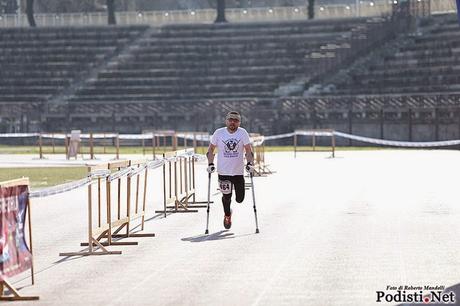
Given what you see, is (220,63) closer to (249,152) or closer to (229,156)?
(229,156)

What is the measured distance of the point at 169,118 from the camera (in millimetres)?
77375

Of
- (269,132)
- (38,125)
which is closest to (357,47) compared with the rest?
(269,132)

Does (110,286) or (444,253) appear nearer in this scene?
(110,286)

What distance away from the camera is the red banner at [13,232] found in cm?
1395

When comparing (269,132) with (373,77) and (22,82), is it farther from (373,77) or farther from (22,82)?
(22,82)

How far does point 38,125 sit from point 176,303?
66.8 m

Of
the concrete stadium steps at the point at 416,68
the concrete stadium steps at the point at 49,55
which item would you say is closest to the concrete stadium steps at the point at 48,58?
the concrete stadium steps at the point at 49,55

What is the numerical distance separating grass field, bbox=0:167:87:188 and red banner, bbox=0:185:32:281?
18844 millimetres

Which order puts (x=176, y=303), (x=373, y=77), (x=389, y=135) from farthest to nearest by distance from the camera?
(x=373, y=77) < (x=389, y=135) < (x=176, y=303)

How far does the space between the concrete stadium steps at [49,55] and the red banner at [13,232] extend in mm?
68795

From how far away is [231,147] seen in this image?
70.4 feet

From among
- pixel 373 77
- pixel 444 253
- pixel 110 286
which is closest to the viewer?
pixel 110 286

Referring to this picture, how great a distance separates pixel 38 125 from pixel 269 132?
1492 cm

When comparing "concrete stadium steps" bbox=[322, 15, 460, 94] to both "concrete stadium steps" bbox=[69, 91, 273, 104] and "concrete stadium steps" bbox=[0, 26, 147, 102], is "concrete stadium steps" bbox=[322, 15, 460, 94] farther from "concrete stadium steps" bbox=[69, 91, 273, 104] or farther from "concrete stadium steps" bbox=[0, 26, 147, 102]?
"concrete stadium steps" bbox=[0, 26, 147, 102]
